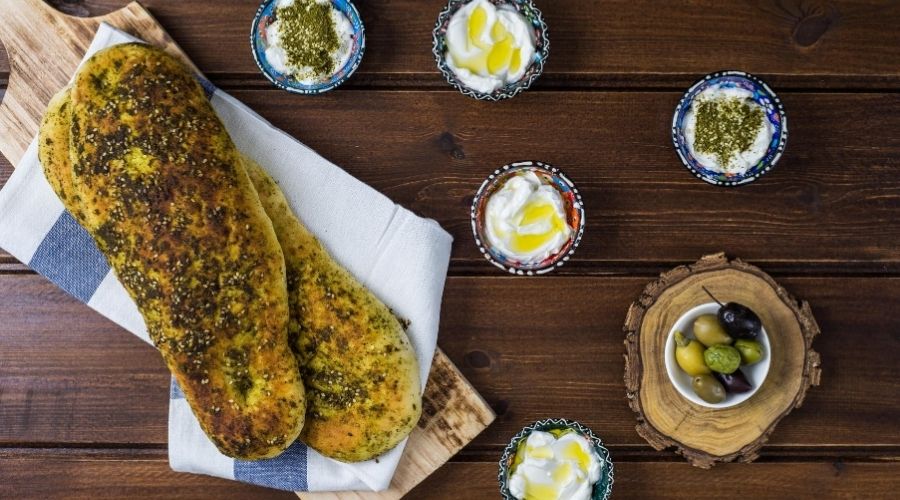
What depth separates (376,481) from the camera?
1655 mm

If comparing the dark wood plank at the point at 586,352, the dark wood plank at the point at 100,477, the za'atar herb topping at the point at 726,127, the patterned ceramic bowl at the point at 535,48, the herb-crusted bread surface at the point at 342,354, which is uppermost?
the za'atar herb topping at the point at 726,127

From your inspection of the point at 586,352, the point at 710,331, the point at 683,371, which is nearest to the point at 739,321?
the point at 710,331

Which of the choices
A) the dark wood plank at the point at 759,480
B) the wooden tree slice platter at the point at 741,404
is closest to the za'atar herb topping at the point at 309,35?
the wooden tree slice platter at the point at 741,404

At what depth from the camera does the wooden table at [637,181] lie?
66.6 inches

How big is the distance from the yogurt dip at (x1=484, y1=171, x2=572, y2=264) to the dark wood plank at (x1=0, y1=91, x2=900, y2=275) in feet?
0.36

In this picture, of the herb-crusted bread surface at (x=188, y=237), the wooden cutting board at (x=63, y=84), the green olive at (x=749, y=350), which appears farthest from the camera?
the wooden cutting board at (x=63, y=84)

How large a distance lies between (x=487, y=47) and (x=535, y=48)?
111mm

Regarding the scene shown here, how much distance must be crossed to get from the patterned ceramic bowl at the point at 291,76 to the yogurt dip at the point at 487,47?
21 centimetres

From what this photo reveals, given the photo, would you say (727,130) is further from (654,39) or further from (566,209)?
(566,209)

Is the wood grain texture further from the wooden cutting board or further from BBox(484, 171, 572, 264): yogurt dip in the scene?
BBox(484, 171, 572, 264): yogurt dip

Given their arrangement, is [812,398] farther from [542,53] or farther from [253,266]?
Answer: [253,266]

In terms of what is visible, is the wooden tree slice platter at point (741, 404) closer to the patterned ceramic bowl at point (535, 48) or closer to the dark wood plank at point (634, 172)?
the dark wood plank at point (634, 172)

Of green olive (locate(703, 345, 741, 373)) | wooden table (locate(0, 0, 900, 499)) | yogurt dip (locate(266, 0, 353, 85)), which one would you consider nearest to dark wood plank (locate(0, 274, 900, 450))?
wooden table (locate(0, 0, 900, 499))

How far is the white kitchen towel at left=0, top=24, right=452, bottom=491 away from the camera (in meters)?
1.65
